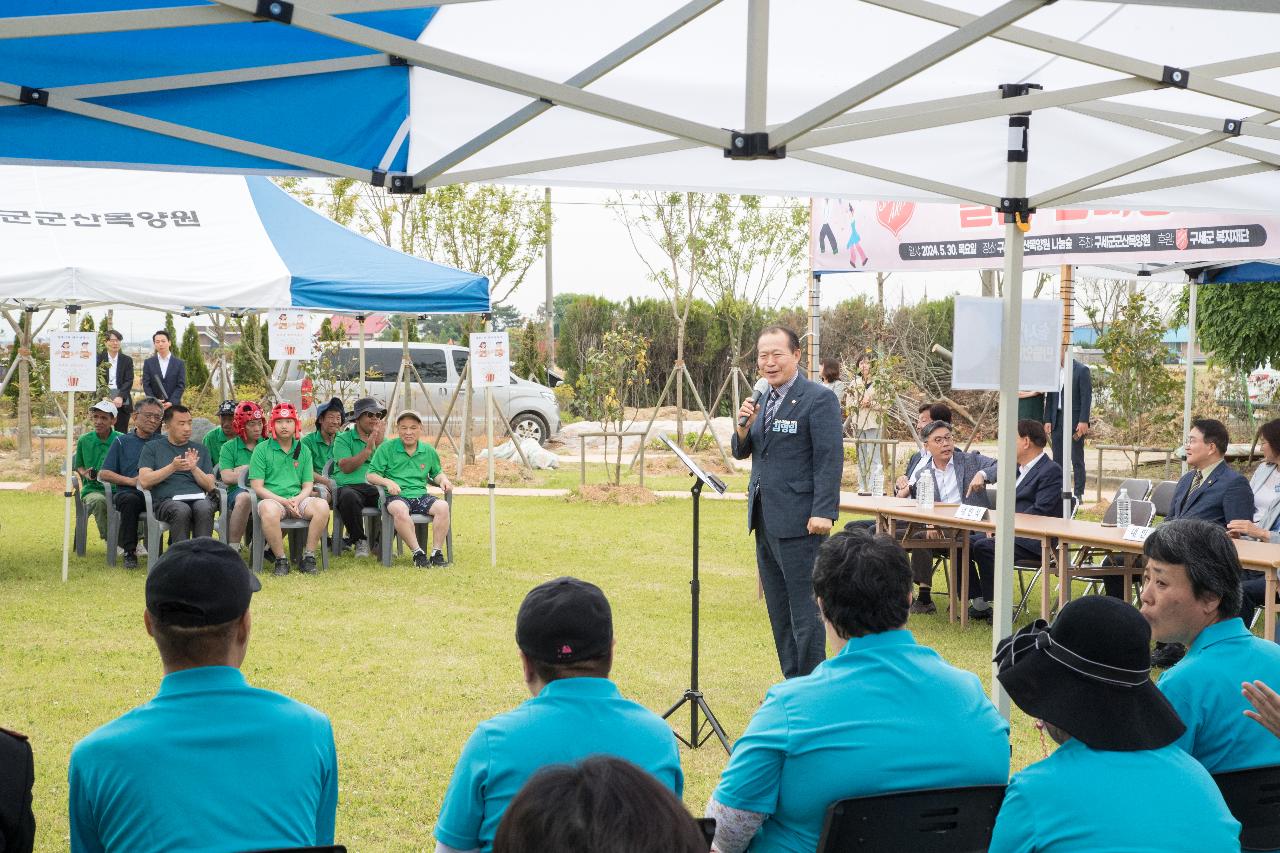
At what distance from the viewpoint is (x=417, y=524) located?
33.0 ft

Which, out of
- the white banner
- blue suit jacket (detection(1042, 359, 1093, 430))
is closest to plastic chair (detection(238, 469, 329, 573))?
the white banner

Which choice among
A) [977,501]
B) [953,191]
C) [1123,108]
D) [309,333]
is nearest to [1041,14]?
[1123,108]

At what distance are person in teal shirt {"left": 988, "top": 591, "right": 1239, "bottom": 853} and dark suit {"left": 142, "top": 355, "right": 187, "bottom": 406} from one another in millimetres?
13325

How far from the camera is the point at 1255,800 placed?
2539 millimetres

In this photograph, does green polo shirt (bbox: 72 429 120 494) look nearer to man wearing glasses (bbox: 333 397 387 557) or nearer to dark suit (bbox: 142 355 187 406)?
man wearing glasses (bbox: 333 397 387 557)

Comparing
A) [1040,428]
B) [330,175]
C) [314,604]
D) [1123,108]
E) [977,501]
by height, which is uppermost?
[1123,108]

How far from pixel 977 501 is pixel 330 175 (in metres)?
5.55

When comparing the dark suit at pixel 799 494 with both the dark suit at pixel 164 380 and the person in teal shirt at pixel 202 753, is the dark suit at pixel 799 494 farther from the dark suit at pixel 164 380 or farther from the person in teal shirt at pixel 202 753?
the dark suit at pixel 164 380

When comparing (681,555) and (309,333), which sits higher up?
(309,333)

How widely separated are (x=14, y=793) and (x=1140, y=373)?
16219 mm

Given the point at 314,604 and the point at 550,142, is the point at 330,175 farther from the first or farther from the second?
the point at 314,604

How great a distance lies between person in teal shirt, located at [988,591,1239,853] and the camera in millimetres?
1989

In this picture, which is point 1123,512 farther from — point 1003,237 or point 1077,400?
point 1077,400

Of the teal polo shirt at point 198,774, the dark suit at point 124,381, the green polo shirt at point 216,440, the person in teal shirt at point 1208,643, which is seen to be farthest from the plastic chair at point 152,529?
the person in teal shirt at point 1208,643
